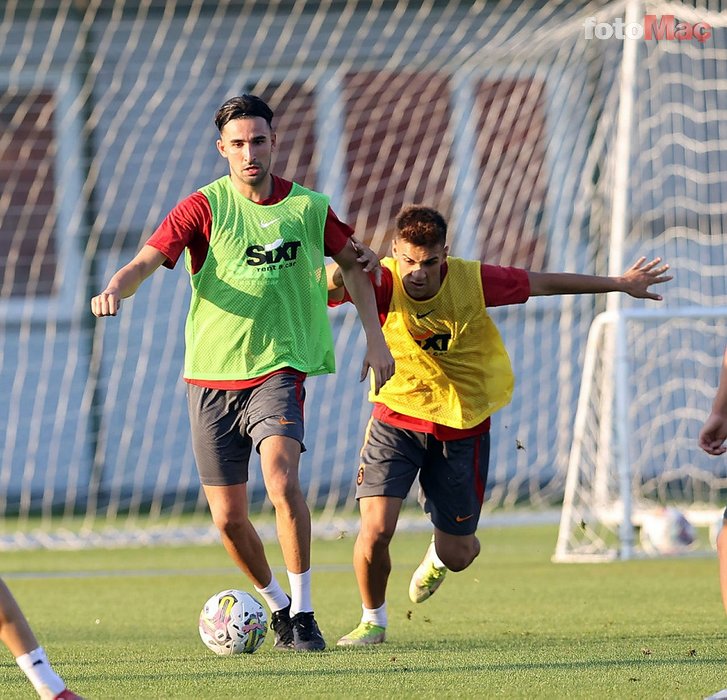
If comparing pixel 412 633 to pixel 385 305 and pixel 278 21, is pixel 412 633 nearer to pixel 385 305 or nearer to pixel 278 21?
pixel 385 305

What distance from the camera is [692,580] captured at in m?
7.64

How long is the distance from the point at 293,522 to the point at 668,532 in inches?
161

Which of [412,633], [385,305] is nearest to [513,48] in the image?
[385,305]

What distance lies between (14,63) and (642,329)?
6.13 m

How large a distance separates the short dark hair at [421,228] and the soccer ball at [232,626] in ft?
5.07

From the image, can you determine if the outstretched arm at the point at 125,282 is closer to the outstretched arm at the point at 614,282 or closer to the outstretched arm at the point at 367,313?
the outstretched arm at the point at 367,313

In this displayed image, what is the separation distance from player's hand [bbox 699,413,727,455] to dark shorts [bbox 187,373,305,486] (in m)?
1.83

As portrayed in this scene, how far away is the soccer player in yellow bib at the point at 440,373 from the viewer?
574 centimetres

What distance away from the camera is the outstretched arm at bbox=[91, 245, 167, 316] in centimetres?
469

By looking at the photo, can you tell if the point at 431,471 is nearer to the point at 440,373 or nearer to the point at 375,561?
the point at 440,373

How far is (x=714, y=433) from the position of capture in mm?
3973

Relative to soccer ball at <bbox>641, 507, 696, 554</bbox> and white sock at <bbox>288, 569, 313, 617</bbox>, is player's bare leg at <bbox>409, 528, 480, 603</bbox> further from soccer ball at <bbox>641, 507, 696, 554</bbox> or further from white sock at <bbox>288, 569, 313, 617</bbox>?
soccer ball at <bbox>641, 507, 696, 554</bbox>

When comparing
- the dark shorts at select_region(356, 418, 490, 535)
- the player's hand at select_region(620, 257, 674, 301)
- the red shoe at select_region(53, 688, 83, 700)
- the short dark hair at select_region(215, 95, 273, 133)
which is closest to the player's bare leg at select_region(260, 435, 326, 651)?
the dark shorts at select_region(356, 418, 490, 535)

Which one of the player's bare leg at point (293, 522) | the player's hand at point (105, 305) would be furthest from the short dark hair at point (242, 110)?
the player's bare leg at point (293, 522)
